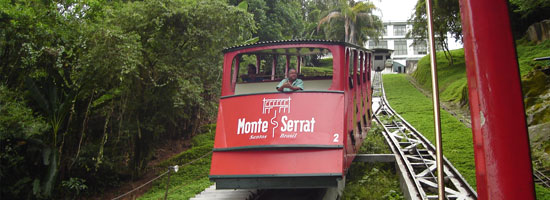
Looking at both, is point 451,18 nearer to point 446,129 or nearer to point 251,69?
point 446,129

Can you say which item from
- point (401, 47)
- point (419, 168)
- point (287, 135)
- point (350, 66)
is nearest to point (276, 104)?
point (287, 135)

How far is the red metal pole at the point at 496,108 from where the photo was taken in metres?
1.30

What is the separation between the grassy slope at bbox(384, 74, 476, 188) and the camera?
→ 364 inches

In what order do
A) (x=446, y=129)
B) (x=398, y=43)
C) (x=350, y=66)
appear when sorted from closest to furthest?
(x=350, y=66) < (x=446, y=129) < (x=398, y=43)

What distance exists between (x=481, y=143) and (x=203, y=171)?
Result: 1209 cm

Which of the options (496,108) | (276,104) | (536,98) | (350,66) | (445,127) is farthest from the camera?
(445,127)

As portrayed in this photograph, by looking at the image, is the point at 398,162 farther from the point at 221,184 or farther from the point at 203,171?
the point at 203,171

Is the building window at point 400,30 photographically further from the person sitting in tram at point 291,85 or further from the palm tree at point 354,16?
the person sitting in tram at point 291,85

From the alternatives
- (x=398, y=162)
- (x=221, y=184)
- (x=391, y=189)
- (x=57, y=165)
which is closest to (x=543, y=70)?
(x=398, y=162)

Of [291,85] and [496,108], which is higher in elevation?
[291,85]

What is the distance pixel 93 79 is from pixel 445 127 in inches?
424

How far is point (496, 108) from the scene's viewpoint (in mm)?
1317

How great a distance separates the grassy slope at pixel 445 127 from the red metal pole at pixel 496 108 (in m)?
7.28

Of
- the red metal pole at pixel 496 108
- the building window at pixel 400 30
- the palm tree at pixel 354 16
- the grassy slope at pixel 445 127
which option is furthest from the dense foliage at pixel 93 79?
the building window at pixel 400 30
